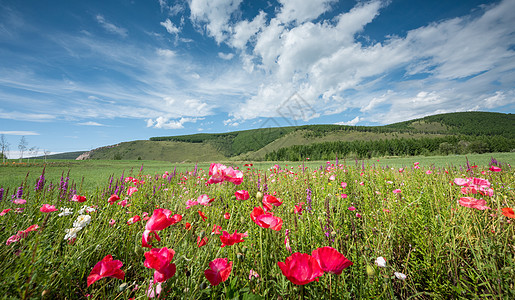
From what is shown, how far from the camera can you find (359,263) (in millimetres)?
1523

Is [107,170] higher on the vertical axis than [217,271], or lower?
lower

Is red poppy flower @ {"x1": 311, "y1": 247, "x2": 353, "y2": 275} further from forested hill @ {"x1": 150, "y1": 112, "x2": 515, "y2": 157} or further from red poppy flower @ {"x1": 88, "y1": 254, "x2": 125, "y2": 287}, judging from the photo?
forested hill @ {"x1": 150, "y1": 112, "x2": 515, "y2": 157}

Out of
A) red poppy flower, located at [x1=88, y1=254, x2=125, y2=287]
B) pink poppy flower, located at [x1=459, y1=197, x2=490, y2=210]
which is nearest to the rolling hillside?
pink poppy flower, located at [x1=459, y1=197, x2=490, y2=210]

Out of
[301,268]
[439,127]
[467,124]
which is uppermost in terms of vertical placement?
[467,124]

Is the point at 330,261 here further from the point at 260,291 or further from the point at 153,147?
the point at 153,147

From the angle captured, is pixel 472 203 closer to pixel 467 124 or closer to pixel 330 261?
pixel 330 261

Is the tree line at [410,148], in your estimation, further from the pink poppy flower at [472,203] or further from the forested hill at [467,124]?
the forested hill at [467,124]

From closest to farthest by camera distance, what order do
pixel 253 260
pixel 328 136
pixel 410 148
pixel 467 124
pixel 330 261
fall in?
pixel 330 261, pixel 253 260, pixel 410 148, pixel 328 136, pixel 467 124

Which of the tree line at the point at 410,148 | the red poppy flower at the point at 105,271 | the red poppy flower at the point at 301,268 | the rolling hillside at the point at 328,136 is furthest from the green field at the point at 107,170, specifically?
the rolling hillside at the point at 328,136

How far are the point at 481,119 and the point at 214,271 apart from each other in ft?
677

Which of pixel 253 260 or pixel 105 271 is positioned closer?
pixel 105 271

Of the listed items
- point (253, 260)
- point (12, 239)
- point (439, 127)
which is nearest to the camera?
point (12, 239)

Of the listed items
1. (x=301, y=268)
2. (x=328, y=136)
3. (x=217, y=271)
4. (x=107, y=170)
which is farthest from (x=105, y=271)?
(x=328, y=136)

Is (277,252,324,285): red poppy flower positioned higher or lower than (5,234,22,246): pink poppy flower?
→ higher
